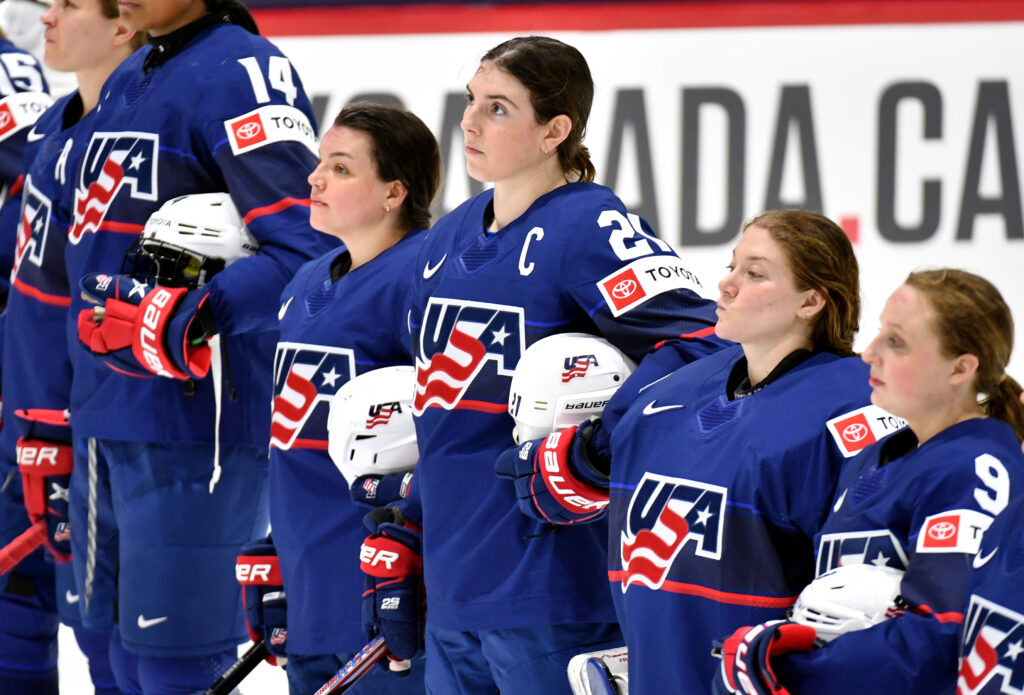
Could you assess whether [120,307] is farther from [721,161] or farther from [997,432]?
[721,161]

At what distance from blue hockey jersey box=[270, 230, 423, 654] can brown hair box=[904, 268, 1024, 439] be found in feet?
3.91

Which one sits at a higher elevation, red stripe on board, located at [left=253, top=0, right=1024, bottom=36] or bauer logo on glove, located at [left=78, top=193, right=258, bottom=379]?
red stripe on board, located at [left=253, top=0, right=1024, bottom=36]

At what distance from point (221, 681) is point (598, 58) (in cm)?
274

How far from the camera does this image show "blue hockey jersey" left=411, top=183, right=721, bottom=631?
8.09 feet

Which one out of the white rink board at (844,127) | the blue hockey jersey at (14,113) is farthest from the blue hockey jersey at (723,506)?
the white rink board at (844,127)

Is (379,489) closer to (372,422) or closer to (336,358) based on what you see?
(372,422)

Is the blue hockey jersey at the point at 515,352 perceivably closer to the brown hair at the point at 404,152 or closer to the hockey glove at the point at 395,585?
the hockey glove at the point at 395,585

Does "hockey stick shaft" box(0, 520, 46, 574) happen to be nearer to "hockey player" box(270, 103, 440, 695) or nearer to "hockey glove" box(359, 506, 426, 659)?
"hockey player" box(270, 103, 440, 695)

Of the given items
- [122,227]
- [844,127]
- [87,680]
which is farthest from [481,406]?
[844,127]

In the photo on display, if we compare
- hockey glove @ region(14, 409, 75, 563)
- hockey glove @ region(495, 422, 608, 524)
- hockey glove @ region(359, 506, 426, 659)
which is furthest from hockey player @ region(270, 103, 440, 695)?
hockey glove @ region(14, 409, 75, 563)

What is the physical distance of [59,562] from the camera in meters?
3.63

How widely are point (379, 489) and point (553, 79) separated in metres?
0.76

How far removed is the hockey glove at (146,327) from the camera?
120 inches

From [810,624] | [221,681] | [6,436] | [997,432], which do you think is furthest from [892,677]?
[6,436]
